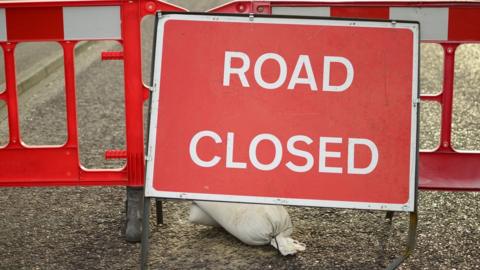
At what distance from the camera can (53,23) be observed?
4.86 m

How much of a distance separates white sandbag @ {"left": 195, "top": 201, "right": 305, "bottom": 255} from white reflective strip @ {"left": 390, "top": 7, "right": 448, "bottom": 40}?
1.21 m

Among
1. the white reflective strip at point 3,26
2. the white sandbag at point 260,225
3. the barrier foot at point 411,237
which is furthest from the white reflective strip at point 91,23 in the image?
the barrier foot at point 411,237

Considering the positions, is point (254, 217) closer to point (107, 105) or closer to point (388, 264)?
point (388, 264)

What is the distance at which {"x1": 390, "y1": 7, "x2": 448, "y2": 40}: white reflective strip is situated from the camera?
489cm

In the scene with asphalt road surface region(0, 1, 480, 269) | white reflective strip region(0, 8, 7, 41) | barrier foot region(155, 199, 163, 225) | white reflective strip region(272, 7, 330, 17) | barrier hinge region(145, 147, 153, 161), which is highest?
white reflective strip region(272, 7, 330, 17)

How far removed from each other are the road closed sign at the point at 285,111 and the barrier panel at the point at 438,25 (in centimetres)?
54

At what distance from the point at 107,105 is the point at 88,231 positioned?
340cm

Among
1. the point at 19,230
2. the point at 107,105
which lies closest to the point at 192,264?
the point at 19,230

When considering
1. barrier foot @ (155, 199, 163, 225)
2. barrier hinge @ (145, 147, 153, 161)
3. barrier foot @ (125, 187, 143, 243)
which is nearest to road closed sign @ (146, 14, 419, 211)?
barrier hinge @ (145, 147, 153, 161)

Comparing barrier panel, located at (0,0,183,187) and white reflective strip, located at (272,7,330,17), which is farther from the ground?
white reflective strip, located at (272,7,330,17)

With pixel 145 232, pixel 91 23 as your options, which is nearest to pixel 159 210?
pixel 145 232

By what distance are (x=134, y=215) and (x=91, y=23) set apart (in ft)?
3.47

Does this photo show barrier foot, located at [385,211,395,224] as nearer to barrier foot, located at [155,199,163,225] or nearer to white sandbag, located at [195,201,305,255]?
white sandbag, located at [195,201,305,255]

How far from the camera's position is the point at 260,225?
4789mm
